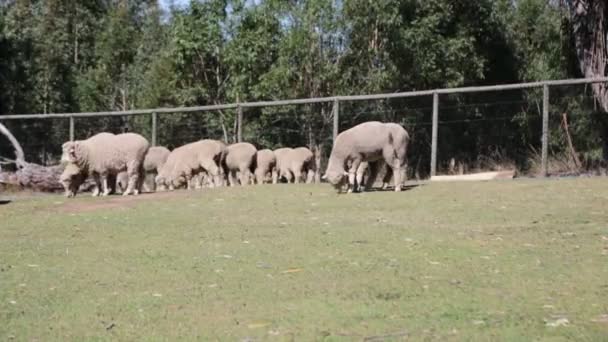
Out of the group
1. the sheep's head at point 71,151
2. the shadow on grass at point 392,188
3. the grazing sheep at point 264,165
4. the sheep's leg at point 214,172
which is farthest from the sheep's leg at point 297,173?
the sheep's head at point 71,151

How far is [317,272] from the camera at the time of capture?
754cm

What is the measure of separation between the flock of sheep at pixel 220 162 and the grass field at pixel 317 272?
2369mm

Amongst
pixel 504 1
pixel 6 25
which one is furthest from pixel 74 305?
pixel 6 25

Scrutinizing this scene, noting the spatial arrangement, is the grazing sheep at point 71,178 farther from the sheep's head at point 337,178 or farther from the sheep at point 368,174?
the sheep at point 368,174

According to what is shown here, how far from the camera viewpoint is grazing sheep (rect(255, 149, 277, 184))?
65.0 feet

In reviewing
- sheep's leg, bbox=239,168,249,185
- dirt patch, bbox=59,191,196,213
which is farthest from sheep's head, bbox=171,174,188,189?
dirt patch, bbox=59,191,196,213

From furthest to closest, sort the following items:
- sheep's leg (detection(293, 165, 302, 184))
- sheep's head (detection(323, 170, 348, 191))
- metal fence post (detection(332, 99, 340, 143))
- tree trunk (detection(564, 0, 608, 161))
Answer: sheep's leg (detection(293, 165, 302, 184)) < metal fence post (detection(332, 99, 340, 143)) < tree trunk (detection(564, 0, 608, 161)) < sheep's head (detection(323, 170, 348, 191))

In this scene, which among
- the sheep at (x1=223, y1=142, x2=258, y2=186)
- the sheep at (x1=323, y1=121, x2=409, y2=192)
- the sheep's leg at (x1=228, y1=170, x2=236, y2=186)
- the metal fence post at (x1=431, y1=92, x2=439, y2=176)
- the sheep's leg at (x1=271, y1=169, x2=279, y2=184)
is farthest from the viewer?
the sheep's leg at (x1=228, y1=170, x2=236, y2=186)

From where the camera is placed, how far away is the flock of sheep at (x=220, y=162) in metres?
15.4

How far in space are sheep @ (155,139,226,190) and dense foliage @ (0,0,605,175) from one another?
2324mm

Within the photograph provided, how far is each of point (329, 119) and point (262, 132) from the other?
206cm

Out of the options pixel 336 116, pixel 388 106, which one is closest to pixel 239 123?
pixel 336 116

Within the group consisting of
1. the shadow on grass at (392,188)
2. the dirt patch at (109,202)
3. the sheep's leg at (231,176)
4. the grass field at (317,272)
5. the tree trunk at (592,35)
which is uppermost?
the tree trunk at (592,35)

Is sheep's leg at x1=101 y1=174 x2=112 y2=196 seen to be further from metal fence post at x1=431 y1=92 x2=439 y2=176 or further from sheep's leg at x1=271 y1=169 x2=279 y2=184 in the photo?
metal fence post at x1=431 y1=92 x2=439 y2=176
